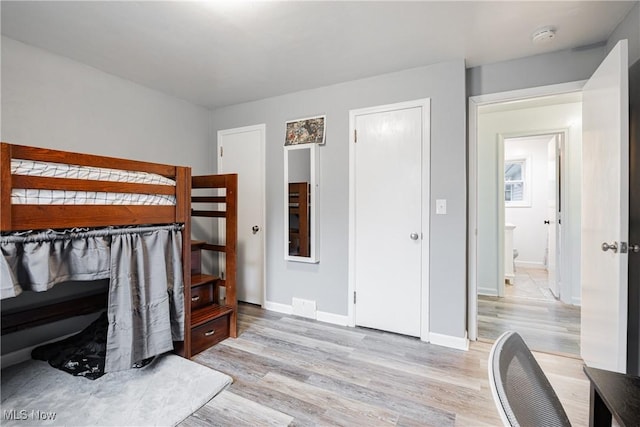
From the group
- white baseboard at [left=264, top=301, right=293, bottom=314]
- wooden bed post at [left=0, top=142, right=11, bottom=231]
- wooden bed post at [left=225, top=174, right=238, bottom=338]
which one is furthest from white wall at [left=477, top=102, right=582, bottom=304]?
wooden bed post at [left=0, top=142, right=11, bottom=231]

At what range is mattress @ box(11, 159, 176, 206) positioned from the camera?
147cm

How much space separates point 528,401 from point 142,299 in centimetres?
208

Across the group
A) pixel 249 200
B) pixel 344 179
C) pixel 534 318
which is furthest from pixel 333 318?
pixel 534 318

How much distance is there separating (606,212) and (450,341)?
1411 millimetres

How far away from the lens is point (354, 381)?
1.95 meters

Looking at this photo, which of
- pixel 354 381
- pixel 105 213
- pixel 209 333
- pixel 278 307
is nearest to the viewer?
pixel 105 213

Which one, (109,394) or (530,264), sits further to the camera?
(530,264)

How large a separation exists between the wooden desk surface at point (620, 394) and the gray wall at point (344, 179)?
1.63 metres

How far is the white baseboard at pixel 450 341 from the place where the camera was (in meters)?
2.41

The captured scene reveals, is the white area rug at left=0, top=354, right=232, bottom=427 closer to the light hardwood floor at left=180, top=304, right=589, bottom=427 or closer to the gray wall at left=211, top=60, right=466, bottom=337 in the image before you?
the light hardwood floor at left=180, top=304, right=589, bottom=427

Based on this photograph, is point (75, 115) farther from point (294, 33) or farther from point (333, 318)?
point (333, 318)

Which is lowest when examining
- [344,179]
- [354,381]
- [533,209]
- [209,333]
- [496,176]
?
[354,381]

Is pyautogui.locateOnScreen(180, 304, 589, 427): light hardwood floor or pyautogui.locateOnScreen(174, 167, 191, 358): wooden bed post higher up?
pyautogui.locateOnScreen(174, 167, 191, 358): wooden bed post

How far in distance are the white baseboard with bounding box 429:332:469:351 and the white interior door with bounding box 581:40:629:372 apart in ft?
2.49
